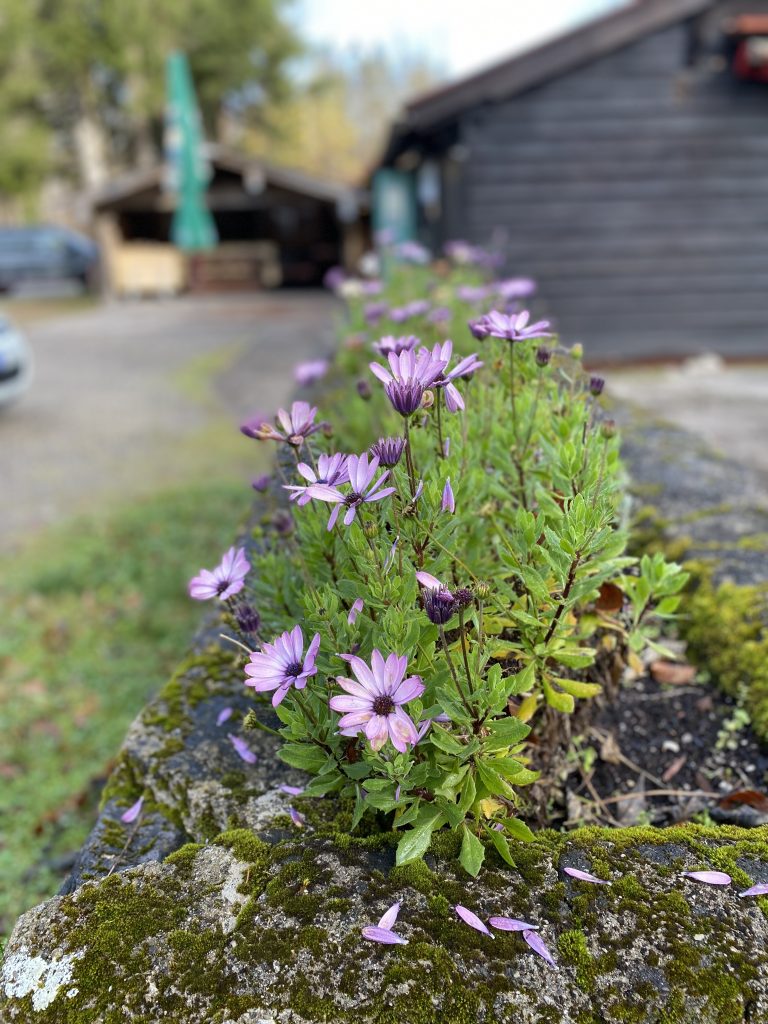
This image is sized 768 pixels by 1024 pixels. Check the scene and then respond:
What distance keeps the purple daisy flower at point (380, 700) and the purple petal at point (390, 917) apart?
0.31 m

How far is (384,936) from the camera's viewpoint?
1.28 metres

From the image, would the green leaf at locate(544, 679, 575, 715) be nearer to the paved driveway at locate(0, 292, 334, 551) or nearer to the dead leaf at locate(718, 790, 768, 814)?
the dead leaf at locate(718, 790, 768, 814)

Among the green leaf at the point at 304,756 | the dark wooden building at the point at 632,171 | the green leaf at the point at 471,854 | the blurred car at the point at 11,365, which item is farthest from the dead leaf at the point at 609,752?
the dark wooden building at the point at 632,171

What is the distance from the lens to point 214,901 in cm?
139

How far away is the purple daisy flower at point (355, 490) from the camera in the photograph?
1.33m

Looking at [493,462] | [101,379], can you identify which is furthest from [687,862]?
[101,379]

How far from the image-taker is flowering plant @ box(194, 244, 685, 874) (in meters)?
1.34

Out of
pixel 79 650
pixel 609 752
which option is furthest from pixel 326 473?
pixel 79 650

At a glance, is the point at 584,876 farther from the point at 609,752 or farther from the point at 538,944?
the point at 609,752

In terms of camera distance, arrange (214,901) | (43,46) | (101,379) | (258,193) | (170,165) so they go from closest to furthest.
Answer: (214,901) < (101,379) < (170,165) < (258,193) < (43,46)

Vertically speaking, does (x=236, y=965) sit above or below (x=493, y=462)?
below

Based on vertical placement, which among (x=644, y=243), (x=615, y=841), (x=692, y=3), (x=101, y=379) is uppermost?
(x=692, y=3)

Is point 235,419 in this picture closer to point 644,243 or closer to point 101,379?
point 101,379

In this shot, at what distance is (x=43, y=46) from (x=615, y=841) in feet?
98.0
